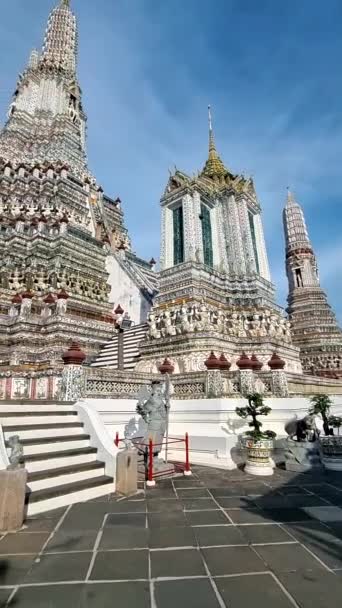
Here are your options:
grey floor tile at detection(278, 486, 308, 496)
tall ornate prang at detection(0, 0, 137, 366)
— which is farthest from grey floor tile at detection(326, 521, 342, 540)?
tall ornate prang at detection(0, 0, 137, 366)

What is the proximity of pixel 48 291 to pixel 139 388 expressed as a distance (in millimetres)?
13105

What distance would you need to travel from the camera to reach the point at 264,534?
163 inches

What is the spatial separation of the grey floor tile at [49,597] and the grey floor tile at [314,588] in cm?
187

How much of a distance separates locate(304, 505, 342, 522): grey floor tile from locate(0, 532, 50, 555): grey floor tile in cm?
382

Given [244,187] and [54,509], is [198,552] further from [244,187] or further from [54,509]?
[244,187]

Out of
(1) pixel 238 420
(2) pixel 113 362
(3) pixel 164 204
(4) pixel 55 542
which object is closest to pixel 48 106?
(3) pixel 164 204

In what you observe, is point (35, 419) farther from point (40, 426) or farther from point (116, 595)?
point (116, 595)

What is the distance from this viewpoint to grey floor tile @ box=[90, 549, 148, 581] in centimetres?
318

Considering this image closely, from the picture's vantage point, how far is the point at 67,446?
6.71 m

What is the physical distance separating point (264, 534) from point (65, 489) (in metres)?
3.24

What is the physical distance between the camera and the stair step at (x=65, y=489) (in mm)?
5055

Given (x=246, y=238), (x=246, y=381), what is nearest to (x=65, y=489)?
(x=246, y=381)

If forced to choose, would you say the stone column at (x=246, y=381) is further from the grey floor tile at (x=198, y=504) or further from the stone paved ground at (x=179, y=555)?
the grey floor tile at (x=198, y=504)

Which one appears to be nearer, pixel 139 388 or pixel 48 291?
pixel 139 388
